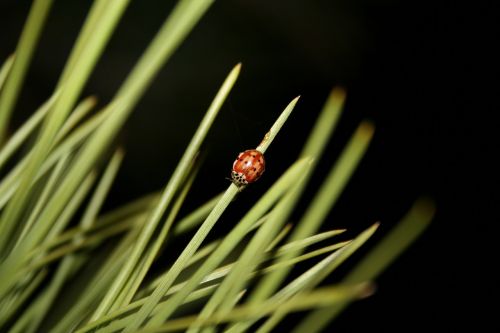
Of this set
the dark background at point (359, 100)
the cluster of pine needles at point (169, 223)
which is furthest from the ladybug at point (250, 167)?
the dark background at point (359, 100)

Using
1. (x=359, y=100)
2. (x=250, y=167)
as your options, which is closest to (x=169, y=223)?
(x=250, y=167)

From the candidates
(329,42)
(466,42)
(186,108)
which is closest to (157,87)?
(186,108)

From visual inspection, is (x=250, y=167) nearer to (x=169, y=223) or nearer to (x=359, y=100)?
(x=169, y=223)

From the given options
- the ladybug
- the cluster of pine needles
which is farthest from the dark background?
the cluster of pine needles

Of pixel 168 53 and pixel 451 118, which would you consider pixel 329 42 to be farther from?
pixel 168 53

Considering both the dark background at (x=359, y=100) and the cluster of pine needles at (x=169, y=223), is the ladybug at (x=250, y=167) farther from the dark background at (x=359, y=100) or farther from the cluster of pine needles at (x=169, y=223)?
the dark background at (x=359, y=100)

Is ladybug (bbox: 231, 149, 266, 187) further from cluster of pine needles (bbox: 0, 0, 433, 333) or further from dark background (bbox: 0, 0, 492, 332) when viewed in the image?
dark background (bbox: 0, 0, 492, 332)

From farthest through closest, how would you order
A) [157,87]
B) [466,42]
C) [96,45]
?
[157,87]
[466,42]
[96,45]

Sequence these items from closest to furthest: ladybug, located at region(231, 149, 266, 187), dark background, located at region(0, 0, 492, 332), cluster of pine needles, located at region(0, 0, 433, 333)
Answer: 1. cluster of pine needles, located at region(0, 0, 433, 333)
2. ladybug, located at region(231, 149, 266, 187)
3. dark background, located at region(0, 0, 492, 332)

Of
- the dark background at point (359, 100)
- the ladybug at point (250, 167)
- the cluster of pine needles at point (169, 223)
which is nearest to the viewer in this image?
the cluster of pine needles at point (169, 223)
